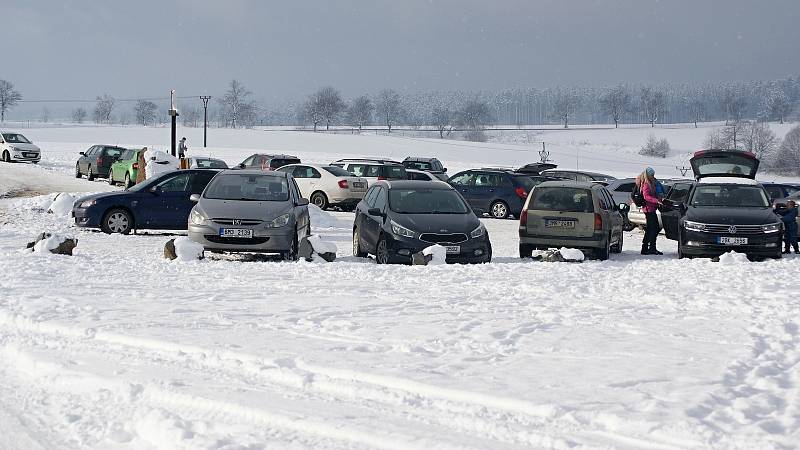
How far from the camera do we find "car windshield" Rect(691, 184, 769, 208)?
1702cm

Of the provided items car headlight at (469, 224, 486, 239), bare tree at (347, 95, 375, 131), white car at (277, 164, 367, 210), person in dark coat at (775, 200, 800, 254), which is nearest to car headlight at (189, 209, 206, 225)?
car headlight at (469, 224, 486, 239)

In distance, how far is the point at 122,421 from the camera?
5480 mm

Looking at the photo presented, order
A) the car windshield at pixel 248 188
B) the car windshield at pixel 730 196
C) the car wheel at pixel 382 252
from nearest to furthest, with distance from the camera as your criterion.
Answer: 1. the car wheel at pixel 382 252
2. the car windshield at pixel 248 188
3. the car windshield at pixel 730 196

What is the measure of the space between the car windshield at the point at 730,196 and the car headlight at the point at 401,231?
6139 mm

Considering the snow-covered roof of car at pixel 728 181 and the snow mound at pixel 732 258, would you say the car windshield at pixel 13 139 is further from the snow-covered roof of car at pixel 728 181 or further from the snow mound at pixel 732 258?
the snow mound at pixel 732 258

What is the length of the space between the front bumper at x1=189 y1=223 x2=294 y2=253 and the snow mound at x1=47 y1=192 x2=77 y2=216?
374 inches

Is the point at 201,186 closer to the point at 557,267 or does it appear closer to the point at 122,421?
the point at 557,267

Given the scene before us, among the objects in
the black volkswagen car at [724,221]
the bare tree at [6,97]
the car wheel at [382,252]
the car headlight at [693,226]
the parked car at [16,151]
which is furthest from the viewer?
the bare tree at [6,97]

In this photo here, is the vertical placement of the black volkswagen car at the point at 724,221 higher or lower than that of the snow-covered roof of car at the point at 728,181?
lower

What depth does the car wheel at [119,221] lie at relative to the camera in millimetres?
18500

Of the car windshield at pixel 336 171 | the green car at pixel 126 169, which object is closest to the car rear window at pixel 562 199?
the car windshield at pixel 336 171

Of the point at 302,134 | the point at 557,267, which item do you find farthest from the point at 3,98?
the point at 557,267

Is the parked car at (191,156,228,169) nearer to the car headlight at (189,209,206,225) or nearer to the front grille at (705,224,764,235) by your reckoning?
the car headlight at (189,209,206,225)

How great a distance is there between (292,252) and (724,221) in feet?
24.9
